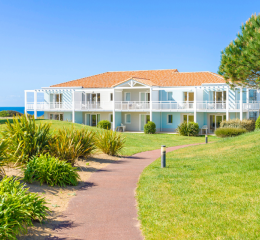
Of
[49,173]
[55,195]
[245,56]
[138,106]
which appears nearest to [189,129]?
[138,106]

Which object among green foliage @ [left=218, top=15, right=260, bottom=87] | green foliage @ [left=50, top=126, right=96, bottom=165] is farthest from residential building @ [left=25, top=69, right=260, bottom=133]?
green foliage @ [left=50, top=126, right=96, bottom=165]

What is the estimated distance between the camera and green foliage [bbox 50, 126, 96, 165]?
409 inches

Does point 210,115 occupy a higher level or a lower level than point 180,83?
lower

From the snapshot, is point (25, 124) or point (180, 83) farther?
point (180, 83)

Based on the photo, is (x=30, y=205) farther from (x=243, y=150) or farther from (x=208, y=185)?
(x=243, y=150)

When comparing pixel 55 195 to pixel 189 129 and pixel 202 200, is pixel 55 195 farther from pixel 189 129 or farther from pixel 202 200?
pixel 189 129

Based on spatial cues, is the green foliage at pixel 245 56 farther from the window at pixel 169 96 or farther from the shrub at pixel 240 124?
the window at pixel 169 96

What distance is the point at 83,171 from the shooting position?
10977 millimetres

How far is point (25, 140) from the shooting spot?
9812 mm

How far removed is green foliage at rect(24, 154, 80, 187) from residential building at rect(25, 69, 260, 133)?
26.6m

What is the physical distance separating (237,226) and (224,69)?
11536 mm

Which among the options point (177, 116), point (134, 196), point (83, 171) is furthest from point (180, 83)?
point (134, 196)

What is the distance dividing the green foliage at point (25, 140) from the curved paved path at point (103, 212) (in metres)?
2.04

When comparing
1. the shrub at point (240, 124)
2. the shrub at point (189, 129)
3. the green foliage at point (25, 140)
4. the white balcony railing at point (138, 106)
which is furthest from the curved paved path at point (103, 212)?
the white balcony railing at point (138, 106)
